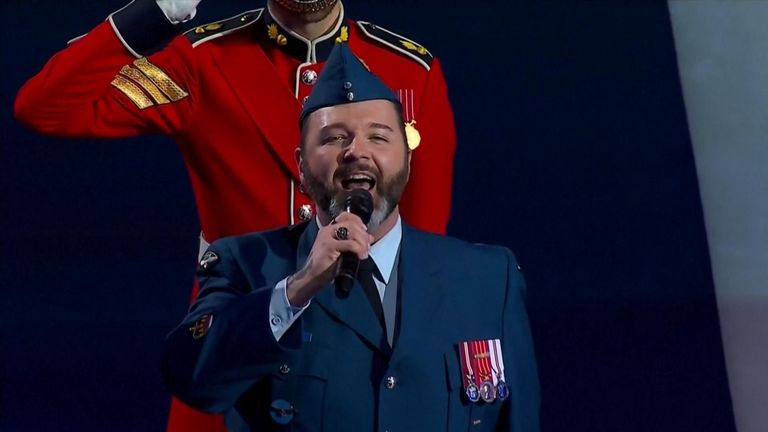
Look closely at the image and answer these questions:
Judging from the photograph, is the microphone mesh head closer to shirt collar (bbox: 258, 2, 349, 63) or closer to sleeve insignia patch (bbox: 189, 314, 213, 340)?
sleeve insignia patch (bbox: 189, 314, 213, 340)

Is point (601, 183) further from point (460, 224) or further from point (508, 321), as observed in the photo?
point (508, 321)

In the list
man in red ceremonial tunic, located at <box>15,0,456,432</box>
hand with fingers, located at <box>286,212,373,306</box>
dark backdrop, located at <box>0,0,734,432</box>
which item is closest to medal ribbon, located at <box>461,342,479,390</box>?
hand with fingers, located at <box>286,212,373,306</box>

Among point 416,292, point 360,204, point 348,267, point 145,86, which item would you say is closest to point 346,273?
point 348,267

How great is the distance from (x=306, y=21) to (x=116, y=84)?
26 centimetres

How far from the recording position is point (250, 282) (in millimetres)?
1874

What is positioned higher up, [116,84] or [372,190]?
[116,84]

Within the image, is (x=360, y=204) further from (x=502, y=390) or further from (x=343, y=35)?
(x=343, y=35)

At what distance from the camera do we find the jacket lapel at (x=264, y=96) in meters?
2.29

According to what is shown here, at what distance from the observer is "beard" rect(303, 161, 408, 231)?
6.06ft

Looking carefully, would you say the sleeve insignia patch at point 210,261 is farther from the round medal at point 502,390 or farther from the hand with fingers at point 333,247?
the round medal at point 502,390

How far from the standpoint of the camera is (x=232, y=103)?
7.58 ft

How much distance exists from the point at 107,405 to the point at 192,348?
3.54ft

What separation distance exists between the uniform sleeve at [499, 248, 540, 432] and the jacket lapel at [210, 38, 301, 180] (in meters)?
0.47

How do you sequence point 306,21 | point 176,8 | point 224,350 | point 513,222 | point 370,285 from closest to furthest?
point 224,350, point 370,285, point 176,8, point 306,21, point 513,222
